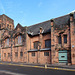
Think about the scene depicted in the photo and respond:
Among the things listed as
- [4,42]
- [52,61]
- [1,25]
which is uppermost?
[1,25]

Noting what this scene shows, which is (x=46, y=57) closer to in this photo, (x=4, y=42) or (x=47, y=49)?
(x=47, y=49)

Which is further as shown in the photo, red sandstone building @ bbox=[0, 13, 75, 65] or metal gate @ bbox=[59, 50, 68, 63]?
metal gate @ bbox=[59, 50, 68, 63]

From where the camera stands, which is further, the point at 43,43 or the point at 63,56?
the point at 43,43

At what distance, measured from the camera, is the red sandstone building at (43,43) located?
20438 mm

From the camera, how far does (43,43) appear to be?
2545 centimetres

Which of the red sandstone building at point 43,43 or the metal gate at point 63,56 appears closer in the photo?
the red sandstone building at point 43,43

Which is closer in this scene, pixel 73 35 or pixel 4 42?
pixel 73 35

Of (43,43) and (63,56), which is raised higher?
(43,43)

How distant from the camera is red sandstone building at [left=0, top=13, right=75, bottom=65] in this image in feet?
67.1

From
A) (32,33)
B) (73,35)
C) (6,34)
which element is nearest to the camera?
(73,35)

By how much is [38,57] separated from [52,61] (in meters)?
4.26

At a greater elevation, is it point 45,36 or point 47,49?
point 45,36

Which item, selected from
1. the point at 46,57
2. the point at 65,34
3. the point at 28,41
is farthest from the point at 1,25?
the point at 65,34

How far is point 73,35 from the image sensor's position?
1966cm
